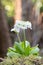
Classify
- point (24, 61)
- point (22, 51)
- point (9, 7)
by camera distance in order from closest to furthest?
point (24, 61), point (22, 51), point (9, 7)

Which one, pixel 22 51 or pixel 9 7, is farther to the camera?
pixel 9 7

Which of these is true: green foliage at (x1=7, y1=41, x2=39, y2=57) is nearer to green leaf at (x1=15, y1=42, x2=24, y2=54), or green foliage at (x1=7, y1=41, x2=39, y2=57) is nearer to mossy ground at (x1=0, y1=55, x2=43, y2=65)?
green leaf at (x1=15, y1=42, x2=24, y2=54)

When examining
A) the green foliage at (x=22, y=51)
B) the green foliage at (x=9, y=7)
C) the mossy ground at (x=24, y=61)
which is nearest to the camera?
the mossy ground at (x=24, y=61)

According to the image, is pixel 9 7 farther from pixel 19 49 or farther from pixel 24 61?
pixel 24 61

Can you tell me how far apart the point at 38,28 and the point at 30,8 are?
0.53m

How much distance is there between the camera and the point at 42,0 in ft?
21.5

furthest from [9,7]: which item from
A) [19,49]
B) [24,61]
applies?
[24,61]

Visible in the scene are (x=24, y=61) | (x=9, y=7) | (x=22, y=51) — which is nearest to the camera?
(x=24, y=61)

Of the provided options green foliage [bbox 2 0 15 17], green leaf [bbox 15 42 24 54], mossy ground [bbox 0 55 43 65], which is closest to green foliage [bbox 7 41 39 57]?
green leaf [bbox 15 42 24 54]

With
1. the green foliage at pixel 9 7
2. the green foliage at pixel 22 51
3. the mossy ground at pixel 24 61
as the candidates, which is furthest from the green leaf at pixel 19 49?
the green foliage at pixel 9 7

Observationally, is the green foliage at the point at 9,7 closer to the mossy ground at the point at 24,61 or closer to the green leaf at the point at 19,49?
the green leaf at the point at 19,49

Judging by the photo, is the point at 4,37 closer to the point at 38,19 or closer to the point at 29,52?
the point at 38,19

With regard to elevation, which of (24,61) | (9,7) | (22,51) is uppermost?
(9,7)

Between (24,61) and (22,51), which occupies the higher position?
(22,51)
